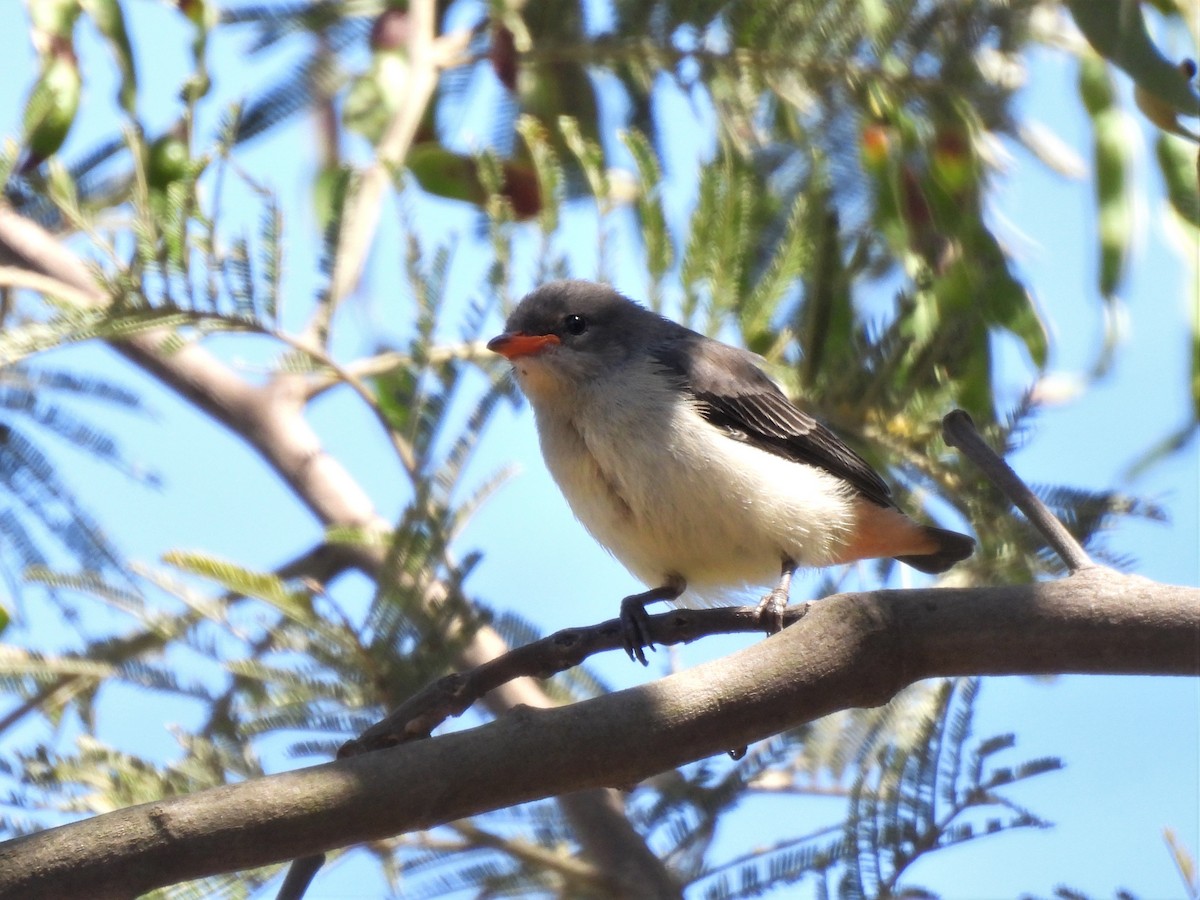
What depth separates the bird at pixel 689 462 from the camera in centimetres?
390

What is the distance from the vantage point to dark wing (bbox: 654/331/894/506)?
4.16 meters

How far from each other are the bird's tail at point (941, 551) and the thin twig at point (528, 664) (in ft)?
4.38


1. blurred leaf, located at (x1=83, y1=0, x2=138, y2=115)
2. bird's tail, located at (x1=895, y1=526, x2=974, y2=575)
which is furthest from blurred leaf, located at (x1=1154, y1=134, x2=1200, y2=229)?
blurred leaf, located at (x1=83, y1=0, x2=138, y2=115)

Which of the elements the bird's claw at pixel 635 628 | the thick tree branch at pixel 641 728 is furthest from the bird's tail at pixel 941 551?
the thick tree branch at pixel 641 728

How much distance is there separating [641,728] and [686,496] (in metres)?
1.70

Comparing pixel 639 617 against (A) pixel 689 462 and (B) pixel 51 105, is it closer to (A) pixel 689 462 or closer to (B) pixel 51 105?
(A) pixel 689 462

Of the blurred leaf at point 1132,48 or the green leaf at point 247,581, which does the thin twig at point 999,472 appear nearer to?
the blurred leaf at point 1132,48

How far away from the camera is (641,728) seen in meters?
2.19

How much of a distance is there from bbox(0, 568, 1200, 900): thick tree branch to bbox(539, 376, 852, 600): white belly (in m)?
1.39

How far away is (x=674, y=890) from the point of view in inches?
117

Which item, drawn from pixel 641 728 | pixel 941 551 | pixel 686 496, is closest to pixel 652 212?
pixel 686 496

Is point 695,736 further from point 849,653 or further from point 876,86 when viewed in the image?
point 876,86

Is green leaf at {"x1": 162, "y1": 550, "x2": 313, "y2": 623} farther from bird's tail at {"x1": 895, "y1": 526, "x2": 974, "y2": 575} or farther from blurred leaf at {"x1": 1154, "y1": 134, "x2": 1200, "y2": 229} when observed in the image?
blurred leaf at {"x1": 1154, "y1": 134, "x2": 1200, "y2": 229}

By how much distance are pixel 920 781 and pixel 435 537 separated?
50.5 inches
